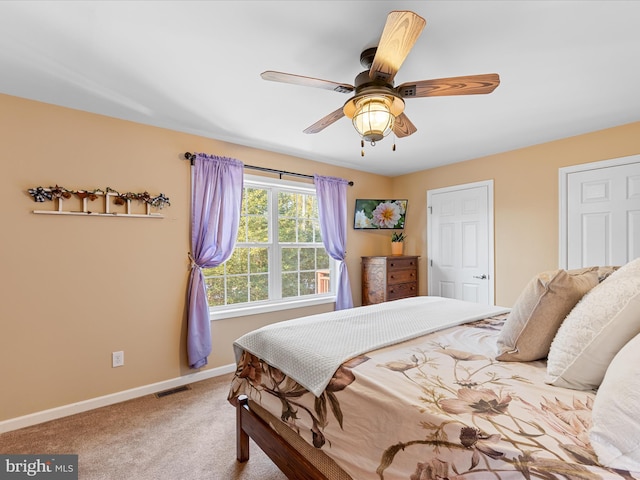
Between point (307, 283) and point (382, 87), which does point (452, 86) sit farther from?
point (307, 283)

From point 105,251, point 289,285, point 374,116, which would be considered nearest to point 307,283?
point 289,285

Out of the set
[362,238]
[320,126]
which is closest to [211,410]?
[320,126]

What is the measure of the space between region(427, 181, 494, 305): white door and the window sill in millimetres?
1551

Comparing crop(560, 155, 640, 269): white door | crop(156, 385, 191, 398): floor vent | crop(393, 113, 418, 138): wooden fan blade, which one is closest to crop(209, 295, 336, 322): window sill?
crop(156, 385, 191, 398): floor vent

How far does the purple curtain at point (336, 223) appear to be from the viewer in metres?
3.86

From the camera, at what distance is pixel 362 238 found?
437cm

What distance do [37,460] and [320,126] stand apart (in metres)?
2.67

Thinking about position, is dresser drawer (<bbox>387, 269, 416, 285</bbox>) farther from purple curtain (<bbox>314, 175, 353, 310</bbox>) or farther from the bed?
the bed

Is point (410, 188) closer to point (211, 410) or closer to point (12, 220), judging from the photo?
point (211, 410)

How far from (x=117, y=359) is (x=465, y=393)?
2.71 m

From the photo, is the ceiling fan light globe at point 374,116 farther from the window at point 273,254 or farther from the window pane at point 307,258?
the window pane at point 307,258

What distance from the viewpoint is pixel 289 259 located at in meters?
3.72

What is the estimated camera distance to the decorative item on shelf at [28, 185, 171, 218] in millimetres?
2279

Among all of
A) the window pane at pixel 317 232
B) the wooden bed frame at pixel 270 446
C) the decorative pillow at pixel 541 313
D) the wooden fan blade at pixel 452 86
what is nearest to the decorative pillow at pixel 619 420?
the decorative pillow at pixel 541 313
